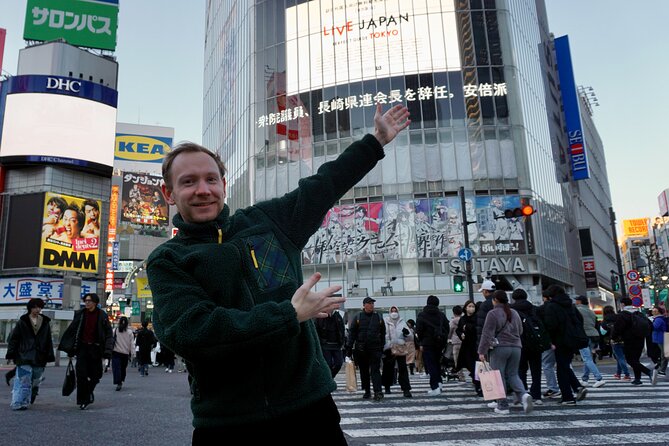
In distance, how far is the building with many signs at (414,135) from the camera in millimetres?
34750

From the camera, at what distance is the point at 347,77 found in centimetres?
3859

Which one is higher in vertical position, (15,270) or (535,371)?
(15,270)

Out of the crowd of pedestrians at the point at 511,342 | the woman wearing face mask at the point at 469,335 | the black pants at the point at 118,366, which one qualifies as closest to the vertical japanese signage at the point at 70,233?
the black pants at the point at 118,366

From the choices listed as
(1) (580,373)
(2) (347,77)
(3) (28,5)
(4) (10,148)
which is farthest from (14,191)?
(1) (580,373)

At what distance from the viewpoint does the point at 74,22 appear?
46.4m

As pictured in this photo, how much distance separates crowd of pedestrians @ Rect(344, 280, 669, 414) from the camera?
8.21m

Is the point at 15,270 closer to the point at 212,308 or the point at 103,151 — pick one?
the point at 103,151

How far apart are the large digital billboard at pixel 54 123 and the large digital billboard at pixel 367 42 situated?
15.9 meters

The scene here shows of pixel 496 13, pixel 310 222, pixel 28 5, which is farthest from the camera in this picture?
pixel 28 5

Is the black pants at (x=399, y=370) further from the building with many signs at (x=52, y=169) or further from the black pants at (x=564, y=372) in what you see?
the building with many signs at (x=52, y=169)

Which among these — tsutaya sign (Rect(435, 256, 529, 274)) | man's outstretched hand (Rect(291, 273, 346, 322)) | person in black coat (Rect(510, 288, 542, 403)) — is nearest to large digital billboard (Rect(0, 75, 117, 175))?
tsutaya sign (Rect(435, 256, 529, 274))

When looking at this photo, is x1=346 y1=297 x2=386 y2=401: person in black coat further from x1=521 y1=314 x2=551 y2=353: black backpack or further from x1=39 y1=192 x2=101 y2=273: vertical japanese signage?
x1=39 y1=192 x2=101 y2=273: vertical japanese signage

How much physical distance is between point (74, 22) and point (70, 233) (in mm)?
18956

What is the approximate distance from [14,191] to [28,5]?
16.9 meters
